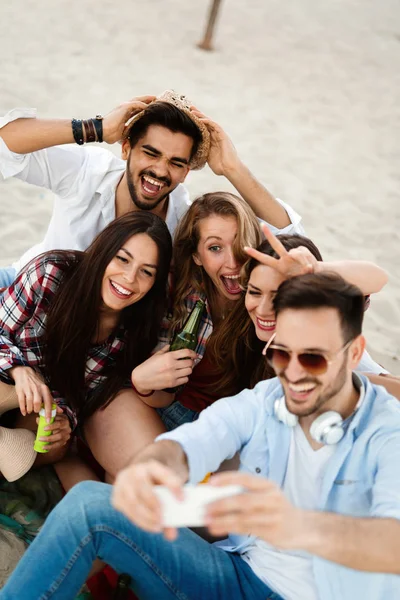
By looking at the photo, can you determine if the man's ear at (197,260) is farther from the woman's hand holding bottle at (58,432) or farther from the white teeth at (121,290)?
the woman's hand holding bottle at (58,432)

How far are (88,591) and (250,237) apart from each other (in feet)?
5.34

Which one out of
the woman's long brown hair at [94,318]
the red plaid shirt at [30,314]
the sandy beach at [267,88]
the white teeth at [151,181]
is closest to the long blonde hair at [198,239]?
the woman's long brown hair at [94,318]

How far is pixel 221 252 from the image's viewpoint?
331cm

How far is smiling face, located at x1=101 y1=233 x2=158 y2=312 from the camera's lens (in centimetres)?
311

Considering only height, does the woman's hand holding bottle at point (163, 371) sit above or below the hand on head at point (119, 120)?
below

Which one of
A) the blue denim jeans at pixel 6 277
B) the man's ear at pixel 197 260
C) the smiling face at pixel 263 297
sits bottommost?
the blue denim jeans at pixel 6 277

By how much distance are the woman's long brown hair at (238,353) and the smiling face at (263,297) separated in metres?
0.25

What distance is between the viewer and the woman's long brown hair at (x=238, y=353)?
3273 millimetres

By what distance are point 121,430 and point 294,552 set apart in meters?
1.04

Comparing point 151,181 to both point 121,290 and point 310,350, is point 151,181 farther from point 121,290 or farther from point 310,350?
point 310,350

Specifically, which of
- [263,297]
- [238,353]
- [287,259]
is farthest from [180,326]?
[287,259]

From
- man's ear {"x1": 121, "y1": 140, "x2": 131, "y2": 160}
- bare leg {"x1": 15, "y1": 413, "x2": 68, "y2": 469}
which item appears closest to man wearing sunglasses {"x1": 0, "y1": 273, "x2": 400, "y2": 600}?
bare leg {"x1": 15, "y1": 413, "x2": 68, "y2": 469}

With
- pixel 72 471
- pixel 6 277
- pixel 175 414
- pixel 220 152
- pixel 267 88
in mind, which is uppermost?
pixel 220 152

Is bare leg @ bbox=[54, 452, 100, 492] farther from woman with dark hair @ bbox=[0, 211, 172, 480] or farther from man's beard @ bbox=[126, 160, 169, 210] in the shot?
man's beard @ bbox=[126, 160, 169, 210]
